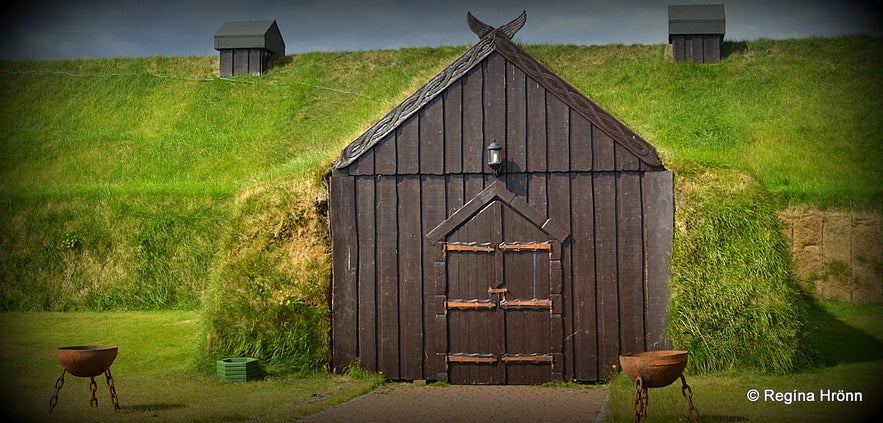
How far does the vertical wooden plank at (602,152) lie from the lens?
12.8m

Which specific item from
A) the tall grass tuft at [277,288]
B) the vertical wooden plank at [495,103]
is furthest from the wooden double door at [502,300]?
the tall grass tuft at [277,288]

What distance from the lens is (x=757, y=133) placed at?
30969mm

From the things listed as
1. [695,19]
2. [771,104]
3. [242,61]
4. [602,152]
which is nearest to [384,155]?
[602,152]

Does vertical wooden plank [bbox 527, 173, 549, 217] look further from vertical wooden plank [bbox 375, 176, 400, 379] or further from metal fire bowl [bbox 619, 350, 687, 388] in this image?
metal fire bowl [bbox 619, 350, 687, 388]

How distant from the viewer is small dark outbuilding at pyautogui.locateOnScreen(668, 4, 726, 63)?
124 feet

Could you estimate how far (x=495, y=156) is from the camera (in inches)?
502

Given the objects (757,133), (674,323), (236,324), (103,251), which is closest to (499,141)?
(674,323)

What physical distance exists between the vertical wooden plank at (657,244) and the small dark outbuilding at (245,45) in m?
32.8

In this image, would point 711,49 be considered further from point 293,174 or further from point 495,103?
point 293,174

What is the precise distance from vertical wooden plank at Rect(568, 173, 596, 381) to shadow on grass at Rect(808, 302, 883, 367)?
3635mm

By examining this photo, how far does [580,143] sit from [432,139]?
2.26m

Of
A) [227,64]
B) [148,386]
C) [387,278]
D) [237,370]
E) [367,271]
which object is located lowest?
[148,386]

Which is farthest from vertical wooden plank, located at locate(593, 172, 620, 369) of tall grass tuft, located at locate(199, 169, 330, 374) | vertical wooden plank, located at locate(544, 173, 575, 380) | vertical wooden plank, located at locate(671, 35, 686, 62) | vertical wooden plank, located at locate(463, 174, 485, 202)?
vertical wooden plank, located at locate(671, 35, 686, 62)

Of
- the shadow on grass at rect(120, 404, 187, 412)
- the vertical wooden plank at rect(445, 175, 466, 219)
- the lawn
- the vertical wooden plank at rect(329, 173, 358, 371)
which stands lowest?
the shadow on grass at rect(120, 404, 187, 412)
